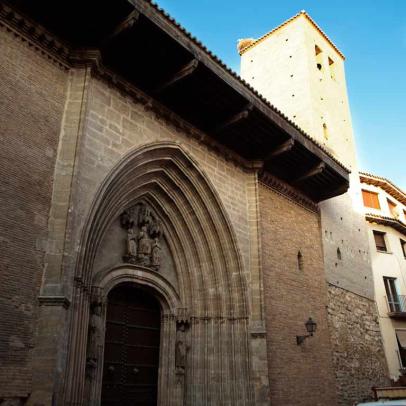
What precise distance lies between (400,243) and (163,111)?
460 inches

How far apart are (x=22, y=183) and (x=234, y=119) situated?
13.5 feet

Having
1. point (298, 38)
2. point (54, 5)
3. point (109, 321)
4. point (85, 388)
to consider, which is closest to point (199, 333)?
point (109, 321)

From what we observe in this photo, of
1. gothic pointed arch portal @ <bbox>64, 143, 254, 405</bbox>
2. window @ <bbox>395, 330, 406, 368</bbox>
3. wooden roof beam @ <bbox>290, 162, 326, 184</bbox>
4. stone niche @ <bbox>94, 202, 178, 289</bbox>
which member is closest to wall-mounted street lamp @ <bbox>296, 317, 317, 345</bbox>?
gothic pointed arch portal @ <bbox>64, 143, 254, 405</bbox>

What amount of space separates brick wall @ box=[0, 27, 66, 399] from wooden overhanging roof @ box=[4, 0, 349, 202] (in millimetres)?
735

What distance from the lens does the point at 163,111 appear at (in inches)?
303

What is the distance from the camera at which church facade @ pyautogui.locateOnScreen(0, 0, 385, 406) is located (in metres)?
5.27

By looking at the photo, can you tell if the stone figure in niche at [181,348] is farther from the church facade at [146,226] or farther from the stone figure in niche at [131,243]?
the stone figure in niche at [131,243]

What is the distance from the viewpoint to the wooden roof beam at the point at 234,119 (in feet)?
26.9

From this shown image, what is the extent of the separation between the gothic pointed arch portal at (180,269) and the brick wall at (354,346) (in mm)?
3223

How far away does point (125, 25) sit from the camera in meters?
6.30

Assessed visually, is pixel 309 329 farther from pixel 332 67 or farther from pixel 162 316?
pixel 332 67

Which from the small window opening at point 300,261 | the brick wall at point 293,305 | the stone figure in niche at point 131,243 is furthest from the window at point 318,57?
the stone figure in niche at point 131,243

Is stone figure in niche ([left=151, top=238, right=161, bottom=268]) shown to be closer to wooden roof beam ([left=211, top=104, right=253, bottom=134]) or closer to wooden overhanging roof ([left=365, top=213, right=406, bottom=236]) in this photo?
wooden roof beam ([left=211, top=104, right=253, bottom=134])

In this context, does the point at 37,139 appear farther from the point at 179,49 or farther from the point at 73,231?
the point at 179,49
